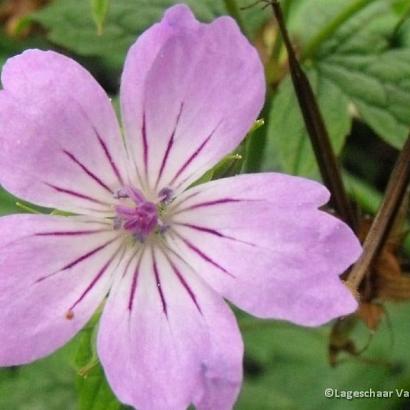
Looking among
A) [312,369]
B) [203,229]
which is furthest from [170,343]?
[312,369]

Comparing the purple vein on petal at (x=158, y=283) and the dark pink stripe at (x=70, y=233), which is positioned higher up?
the dark pink stripe at (x=70, y=233)

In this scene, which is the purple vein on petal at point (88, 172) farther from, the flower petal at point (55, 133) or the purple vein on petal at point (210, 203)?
the purple vein on petal at point (210, 203)

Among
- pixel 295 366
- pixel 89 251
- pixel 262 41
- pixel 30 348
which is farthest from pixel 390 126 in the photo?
pixel 295 366

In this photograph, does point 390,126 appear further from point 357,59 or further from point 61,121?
point 61,121

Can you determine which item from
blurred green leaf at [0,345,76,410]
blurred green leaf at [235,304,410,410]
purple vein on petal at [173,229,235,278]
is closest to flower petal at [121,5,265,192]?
A: purple vein on petal at [173,229,235,278]

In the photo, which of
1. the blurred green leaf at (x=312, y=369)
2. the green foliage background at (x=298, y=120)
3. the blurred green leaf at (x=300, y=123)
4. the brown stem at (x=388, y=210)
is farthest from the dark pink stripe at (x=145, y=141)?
the blurred green leaf at (x=312, y=369)

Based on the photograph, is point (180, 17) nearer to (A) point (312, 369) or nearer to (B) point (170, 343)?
(B) point (170, 343)
